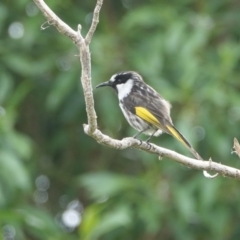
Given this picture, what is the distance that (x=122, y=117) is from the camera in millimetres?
7770

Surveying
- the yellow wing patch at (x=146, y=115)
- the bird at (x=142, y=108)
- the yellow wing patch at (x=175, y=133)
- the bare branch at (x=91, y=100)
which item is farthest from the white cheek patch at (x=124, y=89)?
the bare branch at (x=91, y=100)

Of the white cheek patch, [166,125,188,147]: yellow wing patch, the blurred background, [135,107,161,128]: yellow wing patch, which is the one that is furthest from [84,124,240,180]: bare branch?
the blurred background

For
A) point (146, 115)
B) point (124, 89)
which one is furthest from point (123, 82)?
point (146, 115)

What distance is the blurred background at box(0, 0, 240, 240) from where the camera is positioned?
7.25 metres

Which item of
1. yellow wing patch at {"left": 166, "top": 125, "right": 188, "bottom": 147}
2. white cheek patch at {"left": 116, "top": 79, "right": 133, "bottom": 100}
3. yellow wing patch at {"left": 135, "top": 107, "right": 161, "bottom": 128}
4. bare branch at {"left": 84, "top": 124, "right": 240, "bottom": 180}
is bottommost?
bare branch at {"left": 84, "top": 124, "right": 240, "bottom": 180}

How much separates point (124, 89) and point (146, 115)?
513 mm

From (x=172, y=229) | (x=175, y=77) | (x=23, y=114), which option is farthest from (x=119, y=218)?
(x=23, y=114)

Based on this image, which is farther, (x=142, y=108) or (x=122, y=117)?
(x=122, y=117)

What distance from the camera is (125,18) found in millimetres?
7742

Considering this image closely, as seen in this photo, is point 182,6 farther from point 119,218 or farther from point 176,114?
point 119,218

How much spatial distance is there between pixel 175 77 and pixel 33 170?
57.2 inches

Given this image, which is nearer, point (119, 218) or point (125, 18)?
point (119, 218)

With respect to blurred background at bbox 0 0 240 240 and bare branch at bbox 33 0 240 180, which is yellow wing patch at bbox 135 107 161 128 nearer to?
bare branch at bbox 33 0 240 180

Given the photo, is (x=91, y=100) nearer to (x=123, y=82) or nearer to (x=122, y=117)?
(x=123, y=82)
